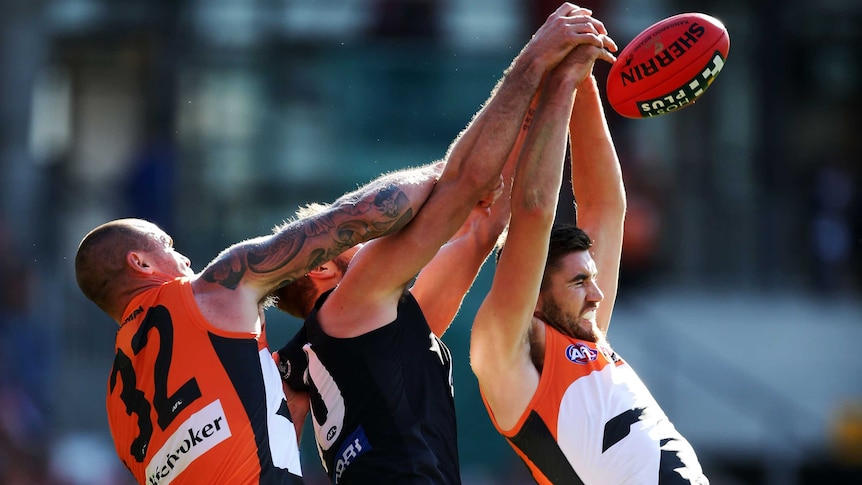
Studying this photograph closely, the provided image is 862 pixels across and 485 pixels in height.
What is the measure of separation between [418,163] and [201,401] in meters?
8.18

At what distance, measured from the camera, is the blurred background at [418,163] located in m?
12.3

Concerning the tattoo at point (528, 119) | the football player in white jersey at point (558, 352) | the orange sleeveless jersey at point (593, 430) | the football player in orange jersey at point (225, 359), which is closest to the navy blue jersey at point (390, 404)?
the football player in orange jersey at point (225, 359)

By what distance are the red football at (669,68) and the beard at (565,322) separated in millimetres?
902

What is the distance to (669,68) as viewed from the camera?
536 centimetres

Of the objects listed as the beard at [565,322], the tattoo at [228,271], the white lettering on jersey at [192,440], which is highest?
the tattoo at [228,271]

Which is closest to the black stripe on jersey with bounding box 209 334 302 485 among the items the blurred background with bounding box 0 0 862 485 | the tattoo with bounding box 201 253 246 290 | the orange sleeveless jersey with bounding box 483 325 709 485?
the tattoo with bounding box 201 253 246 290

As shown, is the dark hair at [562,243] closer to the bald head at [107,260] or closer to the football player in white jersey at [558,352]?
the football player in white jersey at [558,352]

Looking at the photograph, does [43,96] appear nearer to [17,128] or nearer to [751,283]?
[17,128]

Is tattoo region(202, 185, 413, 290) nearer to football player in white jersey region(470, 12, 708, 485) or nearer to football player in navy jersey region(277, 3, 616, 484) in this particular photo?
football player in navy jersey region(277, 3, 616, 484)

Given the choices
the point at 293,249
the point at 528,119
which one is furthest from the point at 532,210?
the point at 293,249

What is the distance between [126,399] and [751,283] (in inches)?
411

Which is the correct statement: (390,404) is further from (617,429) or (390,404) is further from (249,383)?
(617,429)

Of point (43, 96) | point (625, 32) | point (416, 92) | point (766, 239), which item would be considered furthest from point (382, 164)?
point (43, 96)

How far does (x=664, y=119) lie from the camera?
16.0 m
